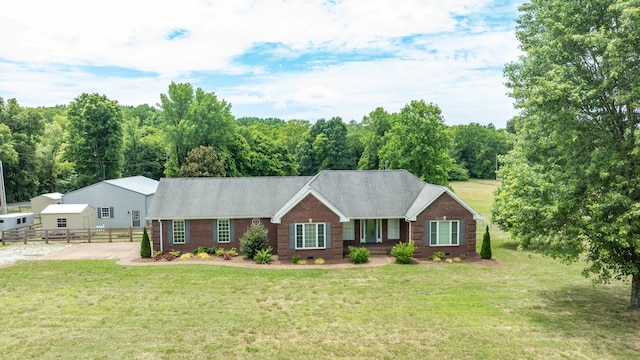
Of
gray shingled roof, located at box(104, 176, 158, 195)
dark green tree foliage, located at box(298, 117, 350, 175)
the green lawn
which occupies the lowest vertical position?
the green lawn

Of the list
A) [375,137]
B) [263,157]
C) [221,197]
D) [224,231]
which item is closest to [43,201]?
[221,197]

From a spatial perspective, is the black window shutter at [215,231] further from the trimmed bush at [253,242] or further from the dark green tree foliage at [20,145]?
the dark green tree foliage at [20,145]

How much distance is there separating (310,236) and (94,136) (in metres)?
36.4

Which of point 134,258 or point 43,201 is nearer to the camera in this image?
point 134,258

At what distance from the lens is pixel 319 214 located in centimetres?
2534

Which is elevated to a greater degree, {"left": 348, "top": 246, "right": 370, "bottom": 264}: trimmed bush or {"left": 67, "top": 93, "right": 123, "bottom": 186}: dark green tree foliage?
{"left": 67, "top": 93, "right": 123, "bottom": 186}: dark green tree foliage

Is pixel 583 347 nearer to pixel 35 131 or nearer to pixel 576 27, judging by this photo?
pixel 576 27

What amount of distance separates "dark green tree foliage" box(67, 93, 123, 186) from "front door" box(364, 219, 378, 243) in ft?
116

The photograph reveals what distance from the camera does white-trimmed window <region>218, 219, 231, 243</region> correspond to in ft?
89.9

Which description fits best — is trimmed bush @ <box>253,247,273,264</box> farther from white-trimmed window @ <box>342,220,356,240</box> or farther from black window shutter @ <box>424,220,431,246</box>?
black window shutter @ <box>424,220,431,246</box>

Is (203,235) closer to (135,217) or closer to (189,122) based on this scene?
(135,217)

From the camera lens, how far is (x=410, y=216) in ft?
86.0

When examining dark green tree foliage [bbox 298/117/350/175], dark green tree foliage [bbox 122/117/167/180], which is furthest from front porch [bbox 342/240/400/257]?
dark green tree foliage [bbox 298/117/350/175]

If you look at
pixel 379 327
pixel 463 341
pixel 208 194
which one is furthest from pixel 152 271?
pixel 463 341
